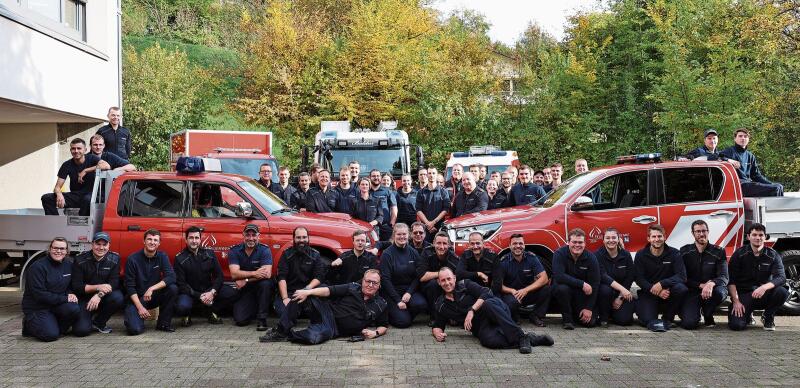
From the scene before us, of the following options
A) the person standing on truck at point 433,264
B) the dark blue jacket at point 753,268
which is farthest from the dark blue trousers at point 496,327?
the dark blue jacket at point 753,268

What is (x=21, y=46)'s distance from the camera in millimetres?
12625

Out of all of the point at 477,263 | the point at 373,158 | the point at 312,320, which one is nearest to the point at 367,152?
the point at 373,158

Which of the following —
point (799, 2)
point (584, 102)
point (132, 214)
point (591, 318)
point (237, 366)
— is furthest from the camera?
point (584, 102)

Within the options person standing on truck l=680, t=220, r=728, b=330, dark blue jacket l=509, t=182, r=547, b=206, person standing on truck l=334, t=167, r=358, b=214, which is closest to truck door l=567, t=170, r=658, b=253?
person standing on truck l=680, t=220, r=728, b=330

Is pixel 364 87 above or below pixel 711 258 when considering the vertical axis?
above

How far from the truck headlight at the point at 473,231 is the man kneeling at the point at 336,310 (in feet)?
5.00

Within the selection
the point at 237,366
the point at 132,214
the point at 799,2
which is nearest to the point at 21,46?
the point at 132,214

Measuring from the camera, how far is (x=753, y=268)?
9195 mm

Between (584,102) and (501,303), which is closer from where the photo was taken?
(501,303)

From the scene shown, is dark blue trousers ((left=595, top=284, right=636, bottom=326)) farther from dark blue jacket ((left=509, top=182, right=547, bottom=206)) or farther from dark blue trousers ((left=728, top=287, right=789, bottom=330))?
dark blue jacket ((left=509, top=182, right=547, bottom=206))

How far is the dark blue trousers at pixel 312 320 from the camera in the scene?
8281mm

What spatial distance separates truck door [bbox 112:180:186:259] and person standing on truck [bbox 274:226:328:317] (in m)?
1.46

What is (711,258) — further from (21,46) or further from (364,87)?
(364,87)

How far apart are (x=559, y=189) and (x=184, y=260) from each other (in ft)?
16.3
